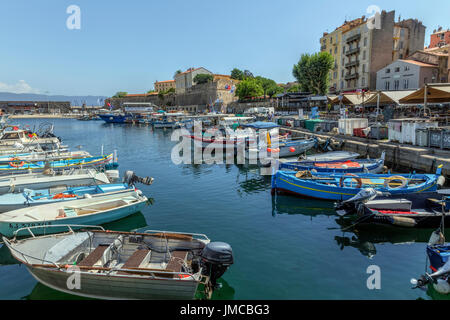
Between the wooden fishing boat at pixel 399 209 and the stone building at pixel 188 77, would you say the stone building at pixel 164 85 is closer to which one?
the stone building at pixel 188 77

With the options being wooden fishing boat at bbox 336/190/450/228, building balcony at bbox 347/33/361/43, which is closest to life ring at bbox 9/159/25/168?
wooden fishing boat at bbox 336/190/450/228

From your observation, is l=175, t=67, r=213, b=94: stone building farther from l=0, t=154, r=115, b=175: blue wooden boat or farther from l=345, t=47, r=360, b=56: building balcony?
l=0, t=154, r=115, b=175: blue wooden boat

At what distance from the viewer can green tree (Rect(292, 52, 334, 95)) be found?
57125 millimetres

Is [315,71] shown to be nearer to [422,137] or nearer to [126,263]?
[422,137]

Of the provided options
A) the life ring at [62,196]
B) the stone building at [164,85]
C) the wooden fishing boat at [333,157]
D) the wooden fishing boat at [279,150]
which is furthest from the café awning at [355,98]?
Answer: the stone building at [164,85]

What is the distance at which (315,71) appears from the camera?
191 ft

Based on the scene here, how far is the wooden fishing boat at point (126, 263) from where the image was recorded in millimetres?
7797

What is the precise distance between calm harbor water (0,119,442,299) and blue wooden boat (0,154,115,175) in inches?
211

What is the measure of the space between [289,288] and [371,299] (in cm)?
227

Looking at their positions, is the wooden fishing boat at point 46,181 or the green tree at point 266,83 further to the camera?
the green tree at point 266,83

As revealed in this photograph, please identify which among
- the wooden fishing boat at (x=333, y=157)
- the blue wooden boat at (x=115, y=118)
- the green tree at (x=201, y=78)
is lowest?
the wooden fishing boat at (x=333, y=157)

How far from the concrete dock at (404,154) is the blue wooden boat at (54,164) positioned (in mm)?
20972

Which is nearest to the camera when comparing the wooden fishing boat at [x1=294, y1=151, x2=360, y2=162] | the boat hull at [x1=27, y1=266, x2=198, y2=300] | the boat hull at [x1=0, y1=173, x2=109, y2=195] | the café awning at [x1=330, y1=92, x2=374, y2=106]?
the boat hull at [x1=27, y1=266, x2=198, y2=300]

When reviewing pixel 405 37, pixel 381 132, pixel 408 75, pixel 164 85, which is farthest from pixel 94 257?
pixel 164 85
